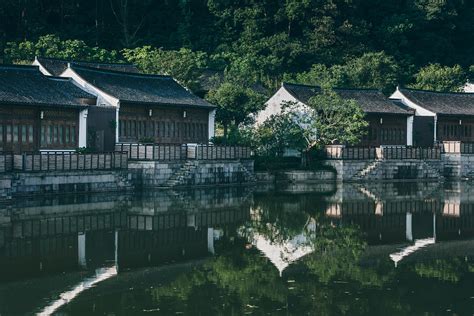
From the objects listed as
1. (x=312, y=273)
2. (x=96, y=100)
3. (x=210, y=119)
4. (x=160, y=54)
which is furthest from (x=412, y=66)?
(x=312, y=273)

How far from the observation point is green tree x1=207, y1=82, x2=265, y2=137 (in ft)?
200

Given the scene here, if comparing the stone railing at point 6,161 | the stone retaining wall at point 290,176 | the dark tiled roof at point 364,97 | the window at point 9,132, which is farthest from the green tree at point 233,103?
the stone railing at point 6,161

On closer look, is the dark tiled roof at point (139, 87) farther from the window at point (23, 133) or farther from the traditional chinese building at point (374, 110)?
the traditional chinese building at point (374, 110)

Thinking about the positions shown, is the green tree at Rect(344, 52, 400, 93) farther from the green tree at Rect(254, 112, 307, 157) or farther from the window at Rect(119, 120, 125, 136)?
the window at Rect(119, 120, 125, 136)

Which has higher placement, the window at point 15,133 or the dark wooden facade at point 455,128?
the dark wooden facade at point 455,128

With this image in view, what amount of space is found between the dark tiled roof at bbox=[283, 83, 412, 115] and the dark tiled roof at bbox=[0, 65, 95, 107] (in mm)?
17916

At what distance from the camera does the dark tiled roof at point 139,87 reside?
52.9 meters

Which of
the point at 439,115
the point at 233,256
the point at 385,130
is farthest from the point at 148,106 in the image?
the point at 233,256

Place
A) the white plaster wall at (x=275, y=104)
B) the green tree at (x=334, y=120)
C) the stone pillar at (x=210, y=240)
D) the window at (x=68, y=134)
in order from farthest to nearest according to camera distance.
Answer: the white plaster wall at (x=275, y=104), the green tree at (x=334, y=120), the window at (x=68, y=134), the stone pillar at (x=210, y=240)

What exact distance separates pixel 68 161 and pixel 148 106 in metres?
11.5

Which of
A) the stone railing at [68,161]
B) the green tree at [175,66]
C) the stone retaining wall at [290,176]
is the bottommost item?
the stone retaining wall at [290,176]

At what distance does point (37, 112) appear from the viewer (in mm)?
46469

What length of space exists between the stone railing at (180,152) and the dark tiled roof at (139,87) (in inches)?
157

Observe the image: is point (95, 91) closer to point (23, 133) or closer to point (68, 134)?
point (68, 134)
